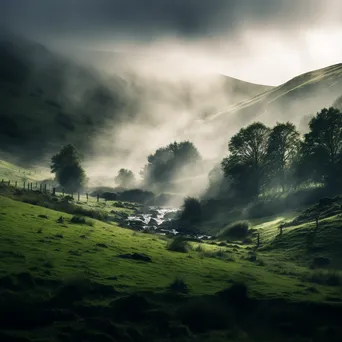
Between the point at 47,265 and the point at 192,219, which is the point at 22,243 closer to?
the point at 47,265

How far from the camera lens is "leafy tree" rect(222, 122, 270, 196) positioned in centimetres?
11744

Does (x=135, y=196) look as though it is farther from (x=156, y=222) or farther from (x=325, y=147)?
(x=325, y=147)

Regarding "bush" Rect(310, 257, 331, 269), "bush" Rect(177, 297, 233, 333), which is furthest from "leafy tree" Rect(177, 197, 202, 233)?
"bush" Rect(177, 297, 233, 333)

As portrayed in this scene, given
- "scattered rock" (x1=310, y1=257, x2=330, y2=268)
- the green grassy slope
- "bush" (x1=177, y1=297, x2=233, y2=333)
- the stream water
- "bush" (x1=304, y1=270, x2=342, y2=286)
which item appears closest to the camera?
"bush" (x1=177, y1=297, x2=233, y2=333)

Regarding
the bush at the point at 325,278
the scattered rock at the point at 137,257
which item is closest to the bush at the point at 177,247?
the scattered rock at the point at 137,257

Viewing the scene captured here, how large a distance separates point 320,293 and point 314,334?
935 cm

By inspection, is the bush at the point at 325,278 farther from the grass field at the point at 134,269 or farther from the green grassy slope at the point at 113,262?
the green grassy slope at the point at 113,262

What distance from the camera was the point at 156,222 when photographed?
108 meters

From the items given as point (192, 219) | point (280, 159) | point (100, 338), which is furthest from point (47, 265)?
point (280, 159)

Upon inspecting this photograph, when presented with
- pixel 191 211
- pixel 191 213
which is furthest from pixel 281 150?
pixel 191 213

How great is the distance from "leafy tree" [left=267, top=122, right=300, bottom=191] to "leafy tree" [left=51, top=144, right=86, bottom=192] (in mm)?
74393

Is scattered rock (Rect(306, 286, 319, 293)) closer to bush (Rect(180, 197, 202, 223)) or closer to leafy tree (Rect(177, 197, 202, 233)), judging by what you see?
leafy tree (Rect(177, 197, 202, 233))

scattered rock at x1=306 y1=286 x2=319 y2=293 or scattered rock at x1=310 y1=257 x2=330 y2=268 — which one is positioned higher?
scattered rock at x1=310 y1=257 x2=330 y2=268

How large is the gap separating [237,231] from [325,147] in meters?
34.1
